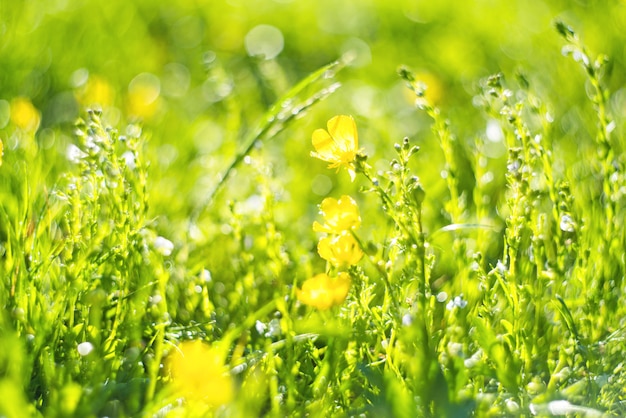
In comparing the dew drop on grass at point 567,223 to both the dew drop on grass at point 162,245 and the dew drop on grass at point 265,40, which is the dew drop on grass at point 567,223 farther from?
the dew drop on grass at point 265,40

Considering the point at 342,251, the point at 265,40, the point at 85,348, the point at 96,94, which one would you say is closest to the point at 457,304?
the point at 342,251

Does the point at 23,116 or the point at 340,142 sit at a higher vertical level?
the point at 340,142

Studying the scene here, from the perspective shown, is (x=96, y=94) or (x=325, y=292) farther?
(x=96, y=94)

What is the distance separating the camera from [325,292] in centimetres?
118

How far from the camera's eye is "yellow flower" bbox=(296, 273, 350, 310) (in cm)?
118

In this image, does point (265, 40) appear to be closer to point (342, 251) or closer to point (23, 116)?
point (23, 116)

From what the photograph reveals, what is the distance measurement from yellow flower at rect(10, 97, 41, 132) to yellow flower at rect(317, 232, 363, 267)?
100 cm

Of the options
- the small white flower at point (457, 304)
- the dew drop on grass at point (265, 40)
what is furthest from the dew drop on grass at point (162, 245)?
the dew drop on grass at point (265, 40)

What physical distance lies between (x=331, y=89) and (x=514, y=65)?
1.38 metres

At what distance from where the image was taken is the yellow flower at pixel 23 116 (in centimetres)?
190

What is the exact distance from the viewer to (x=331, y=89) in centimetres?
139

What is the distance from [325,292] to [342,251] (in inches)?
2.8

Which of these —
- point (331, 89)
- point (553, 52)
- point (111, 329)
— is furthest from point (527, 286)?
point (553, 52)

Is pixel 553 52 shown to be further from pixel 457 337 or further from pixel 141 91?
pixel 457 337
